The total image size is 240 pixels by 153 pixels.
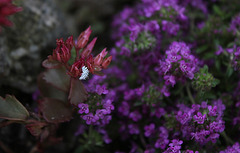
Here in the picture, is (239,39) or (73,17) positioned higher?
(73,17)

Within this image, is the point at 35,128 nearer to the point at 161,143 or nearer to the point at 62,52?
the point at 62,52

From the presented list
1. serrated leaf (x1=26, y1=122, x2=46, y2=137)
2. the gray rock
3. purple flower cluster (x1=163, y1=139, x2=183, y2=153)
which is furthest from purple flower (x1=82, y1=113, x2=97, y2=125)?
the gray rock

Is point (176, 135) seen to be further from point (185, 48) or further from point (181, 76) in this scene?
point (185, 48)

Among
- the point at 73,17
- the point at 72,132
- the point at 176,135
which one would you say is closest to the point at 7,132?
the point at 72,132

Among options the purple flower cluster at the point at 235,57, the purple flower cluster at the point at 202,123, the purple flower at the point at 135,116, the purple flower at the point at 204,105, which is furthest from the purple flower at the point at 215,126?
the purple flower at the point at 135,116

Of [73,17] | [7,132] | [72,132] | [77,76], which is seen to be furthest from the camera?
[73,17]

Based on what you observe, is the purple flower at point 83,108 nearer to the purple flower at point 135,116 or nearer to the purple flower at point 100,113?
the purple flower at point 100,113

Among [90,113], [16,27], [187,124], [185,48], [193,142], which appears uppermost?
[16,27]

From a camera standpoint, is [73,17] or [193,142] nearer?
[193,142]

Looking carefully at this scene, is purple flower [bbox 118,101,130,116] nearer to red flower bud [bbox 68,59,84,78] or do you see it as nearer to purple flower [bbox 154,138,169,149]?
purple flower [bbox 154,138,169,149]
